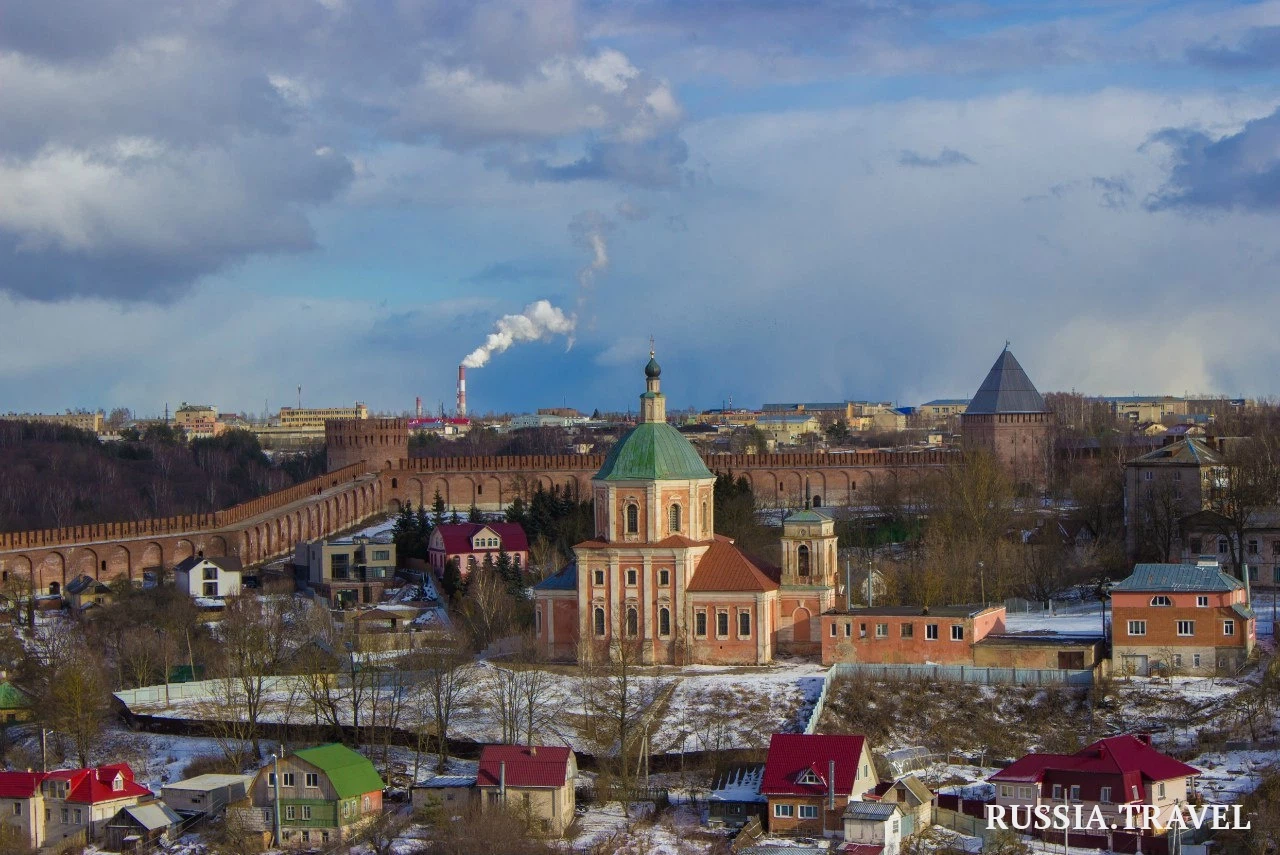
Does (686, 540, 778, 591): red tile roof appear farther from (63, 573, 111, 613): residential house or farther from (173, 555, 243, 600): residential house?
(63, 573, 111, 613): residential house

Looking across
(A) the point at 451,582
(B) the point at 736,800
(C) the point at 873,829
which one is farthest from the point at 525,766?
(A) the point at 451,582

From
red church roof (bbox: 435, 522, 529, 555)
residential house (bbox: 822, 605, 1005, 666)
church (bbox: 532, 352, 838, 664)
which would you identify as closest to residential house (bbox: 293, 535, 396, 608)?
red church roof (bbox: 435, 522, 529, 555)

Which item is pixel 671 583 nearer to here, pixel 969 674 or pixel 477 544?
pixel 969 674

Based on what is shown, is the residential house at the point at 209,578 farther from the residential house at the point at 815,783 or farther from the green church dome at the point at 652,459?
the residential house at the point at 815,783

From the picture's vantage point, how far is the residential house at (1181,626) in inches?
1357

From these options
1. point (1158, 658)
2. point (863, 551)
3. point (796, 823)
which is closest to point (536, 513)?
point (863, 551)

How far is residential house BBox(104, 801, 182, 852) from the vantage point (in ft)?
96.2

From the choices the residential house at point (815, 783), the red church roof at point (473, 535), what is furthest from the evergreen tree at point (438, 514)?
the residential house at point (815, 783)

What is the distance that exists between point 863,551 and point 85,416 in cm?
13044

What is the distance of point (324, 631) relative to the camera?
136ft

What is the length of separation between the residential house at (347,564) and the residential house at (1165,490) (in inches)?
723

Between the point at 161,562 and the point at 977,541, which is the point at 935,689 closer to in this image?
the point at 977,541

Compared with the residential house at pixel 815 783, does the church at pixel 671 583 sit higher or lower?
higher

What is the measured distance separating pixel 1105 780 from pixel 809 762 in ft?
13.8
